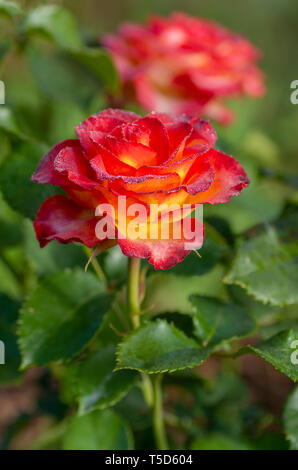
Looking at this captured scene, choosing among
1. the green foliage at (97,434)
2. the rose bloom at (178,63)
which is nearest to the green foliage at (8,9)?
the rose bloom at (178,63)

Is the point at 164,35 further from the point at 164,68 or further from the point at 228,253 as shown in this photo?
the point at 228,253

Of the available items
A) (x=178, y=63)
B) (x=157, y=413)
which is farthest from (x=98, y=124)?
(x=178, y=63)

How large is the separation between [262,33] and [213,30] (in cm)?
166

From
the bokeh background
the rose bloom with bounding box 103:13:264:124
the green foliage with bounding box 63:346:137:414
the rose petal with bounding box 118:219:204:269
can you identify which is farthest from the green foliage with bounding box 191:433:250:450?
the rose bloom with bounding box 103:13:264:124

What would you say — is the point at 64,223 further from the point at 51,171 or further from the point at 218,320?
the point at 218,320

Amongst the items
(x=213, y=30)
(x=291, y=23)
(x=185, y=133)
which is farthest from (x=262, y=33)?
(x=185, y=133)

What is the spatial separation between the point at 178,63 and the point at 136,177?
1.48 ft

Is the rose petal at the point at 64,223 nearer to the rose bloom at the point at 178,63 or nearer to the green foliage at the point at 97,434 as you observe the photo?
the green foliage at the point at 97,434

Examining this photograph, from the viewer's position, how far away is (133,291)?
0.38 meters

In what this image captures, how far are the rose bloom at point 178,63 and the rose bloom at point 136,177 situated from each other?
38cm

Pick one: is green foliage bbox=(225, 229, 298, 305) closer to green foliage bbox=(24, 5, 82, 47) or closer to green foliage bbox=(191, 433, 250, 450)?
green foliage bbox=(191, 433, 250, 450)

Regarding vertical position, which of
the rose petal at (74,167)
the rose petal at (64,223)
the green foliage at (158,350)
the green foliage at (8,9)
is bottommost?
the green foliage at (158,350)

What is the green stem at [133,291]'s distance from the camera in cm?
36

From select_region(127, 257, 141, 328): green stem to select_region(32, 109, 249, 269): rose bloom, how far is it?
1.9 inches
